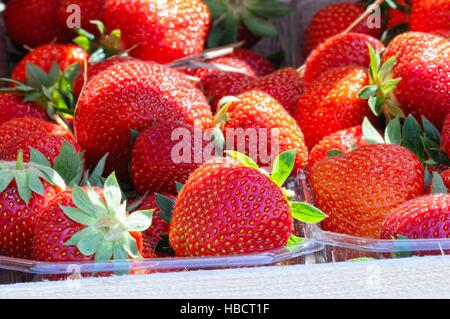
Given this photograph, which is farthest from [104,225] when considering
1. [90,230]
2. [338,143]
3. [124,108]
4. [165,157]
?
[338,143]

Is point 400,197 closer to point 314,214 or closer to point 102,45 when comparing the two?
point 314,214

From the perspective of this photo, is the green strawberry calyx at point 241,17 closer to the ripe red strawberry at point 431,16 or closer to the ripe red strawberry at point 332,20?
the ripe red strawberry at point 332,20

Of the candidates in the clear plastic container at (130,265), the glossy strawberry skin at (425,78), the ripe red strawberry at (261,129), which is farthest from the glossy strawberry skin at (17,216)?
the glossy strawberry skin at (425,78)

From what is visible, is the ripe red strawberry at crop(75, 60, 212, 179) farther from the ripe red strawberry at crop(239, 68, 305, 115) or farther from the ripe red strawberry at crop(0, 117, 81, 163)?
the ripe red strawberry at crop(239, 68, 305, 115)

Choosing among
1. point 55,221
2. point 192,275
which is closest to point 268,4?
point 55,221

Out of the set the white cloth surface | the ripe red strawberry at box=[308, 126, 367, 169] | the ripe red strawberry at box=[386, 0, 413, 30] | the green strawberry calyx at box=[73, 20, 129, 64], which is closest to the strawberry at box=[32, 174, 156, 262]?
the white cloth surface
